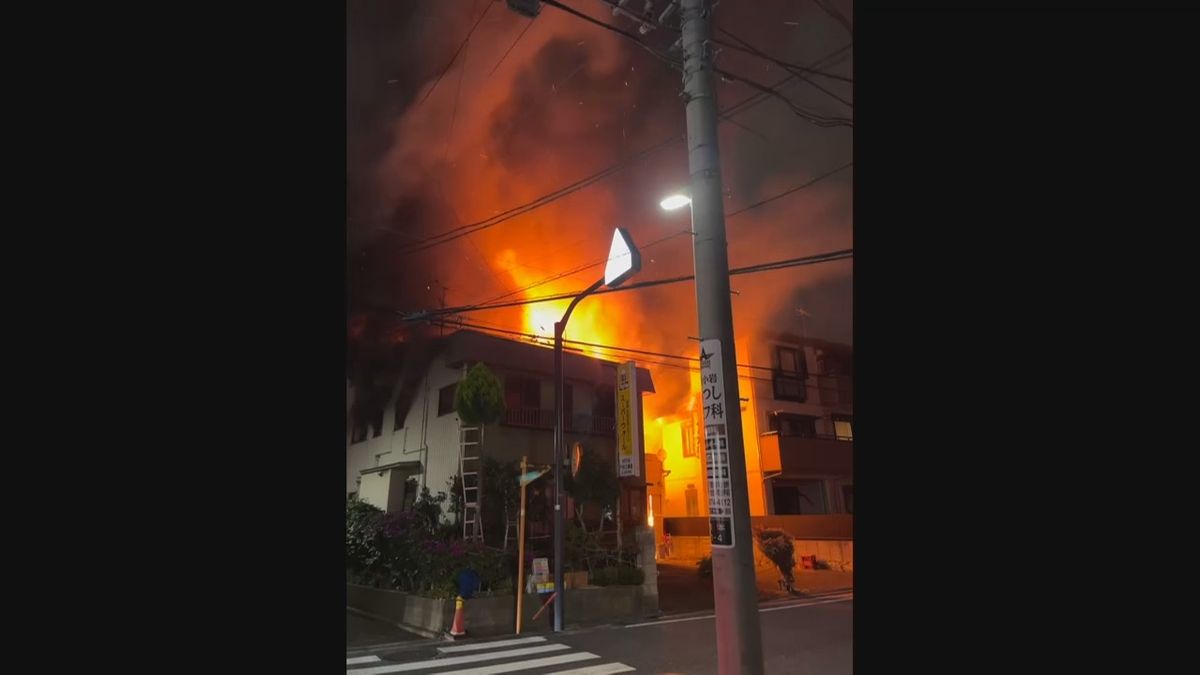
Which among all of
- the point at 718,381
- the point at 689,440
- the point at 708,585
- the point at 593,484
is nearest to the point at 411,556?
the point at 593,484

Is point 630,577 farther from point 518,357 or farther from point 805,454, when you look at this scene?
point 805,454

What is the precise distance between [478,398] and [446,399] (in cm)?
146

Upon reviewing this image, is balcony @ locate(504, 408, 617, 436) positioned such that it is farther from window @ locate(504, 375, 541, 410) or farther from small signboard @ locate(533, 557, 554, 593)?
small signboard @ locate(533, 557, 554, 593)

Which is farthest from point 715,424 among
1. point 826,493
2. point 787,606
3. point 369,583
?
point 826,493

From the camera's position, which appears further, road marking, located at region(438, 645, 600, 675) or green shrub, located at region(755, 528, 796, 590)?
green shrub, located at region(755, 528, 796, 590)

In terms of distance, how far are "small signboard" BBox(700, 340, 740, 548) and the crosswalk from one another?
3.78m

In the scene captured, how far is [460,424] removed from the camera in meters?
11.9

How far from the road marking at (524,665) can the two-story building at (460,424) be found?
470cm

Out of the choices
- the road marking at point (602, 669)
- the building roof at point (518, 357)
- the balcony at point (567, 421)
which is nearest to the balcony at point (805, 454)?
the building roof at point (518, 357)

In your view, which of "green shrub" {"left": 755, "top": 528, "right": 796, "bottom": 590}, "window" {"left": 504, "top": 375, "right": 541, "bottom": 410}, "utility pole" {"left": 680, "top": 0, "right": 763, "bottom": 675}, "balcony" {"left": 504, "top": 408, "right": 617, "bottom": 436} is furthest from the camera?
"window" {"left": 504, "top": 375, "right": 541, "bottom": 410}

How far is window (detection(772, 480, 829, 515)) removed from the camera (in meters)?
18.9

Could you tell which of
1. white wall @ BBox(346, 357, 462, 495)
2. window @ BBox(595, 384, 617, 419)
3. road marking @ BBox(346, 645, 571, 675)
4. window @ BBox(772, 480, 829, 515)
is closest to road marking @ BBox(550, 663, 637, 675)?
road marking @ BBox(346, 645, 571, 675)

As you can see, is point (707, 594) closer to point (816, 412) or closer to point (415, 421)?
point (415, 421)

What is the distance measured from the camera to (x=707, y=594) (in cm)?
1256
